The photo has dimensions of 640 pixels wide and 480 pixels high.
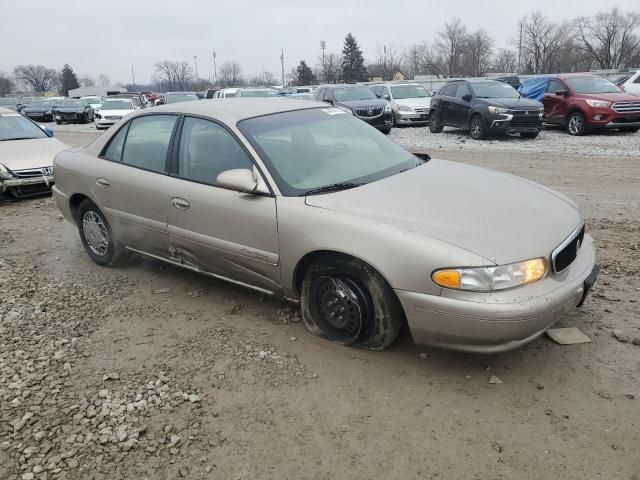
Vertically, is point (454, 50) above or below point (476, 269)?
above

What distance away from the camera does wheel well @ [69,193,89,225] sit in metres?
5.29

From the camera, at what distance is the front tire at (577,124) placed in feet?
45.2

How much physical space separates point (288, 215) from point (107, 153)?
2.39 m

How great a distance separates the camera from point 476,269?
2.85 metres

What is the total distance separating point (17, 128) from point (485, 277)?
957 centimetres

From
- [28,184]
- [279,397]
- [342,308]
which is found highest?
[28,184]

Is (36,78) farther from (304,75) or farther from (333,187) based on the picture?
(333,187)

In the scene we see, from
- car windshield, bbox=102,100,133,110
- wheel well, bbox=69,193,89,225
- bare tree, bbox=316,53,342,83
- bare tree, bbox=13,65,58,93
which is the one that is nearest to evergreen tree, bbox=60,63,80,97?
bare tree, bbox=13,65,58,93

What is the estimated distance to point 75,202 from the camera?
17.7 ft

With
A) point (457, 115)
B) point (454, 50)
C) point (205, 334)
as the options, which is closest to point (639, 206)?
point (205, 334)

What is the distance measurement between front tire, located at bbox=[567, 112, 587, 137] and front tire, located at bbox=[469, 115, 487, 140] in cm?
239

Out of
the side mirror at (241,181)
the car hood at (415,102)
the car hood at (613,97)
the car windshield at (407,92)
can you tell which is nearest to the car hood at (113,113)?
the car windshield at (407,92)

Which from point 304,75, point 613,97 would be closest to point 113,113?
point 613,97

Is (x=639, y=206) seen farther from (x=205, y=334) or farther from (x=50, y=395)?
(x=50, y=395)
